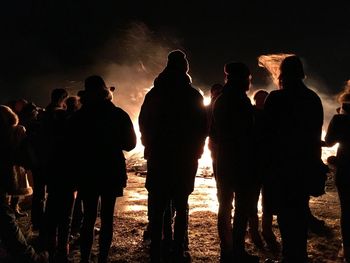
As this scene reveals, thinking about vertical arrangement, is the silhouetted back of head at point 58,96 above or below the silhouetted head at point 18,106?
below

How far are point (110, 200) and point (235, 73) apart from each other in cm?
212

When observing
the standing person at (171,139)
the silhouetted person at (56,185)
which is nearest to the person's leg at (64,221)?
the silhouetted person at (56,185)

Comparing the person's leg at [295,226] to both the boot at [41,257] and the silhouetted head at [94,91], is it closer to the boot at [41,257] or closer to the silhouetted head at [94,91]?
the silhouetted head at [94,91]

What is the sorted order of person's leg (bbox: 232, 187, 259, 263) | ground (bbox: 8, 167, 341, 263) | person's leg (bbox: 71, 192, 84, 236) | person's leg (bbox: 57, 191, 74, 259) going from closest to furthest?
person's leg (bbox: 232, 187, 259, 263)
person's leg (bbox: 57, 191, 74, 259)
ground (bbox: 8, 167, 341, 263)
person's leg (bbox: 71, 192, 84, 236)

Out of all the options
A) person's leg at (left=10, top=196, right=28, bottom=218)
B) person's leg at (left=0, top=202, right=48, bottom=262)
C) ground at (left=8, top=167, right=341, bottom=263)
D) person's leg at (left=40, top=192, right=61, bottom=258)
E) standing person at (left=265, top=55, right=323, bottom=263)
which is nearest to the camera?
standing person at (left=265, top=55, right=323, bottom=263)

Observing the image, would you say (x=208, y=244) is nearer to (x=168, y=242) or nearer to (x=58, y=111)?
(x=168, y=242)

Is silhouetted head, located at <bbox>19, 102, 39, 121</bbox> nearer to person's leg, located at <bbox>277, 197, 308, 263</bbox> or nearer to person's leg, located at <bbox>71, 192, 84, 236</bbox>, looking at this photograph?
person's leg, located at <bbox>71, 192, 84, 236</bbox>

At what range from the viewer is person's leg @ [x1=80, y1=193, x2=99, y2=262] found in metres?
4.73

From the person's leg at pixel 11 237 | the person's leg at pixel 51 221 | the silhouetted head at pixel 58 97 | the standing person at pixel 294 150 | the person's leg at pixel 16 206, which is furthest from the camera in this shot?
the person's leg at pixel 16 206

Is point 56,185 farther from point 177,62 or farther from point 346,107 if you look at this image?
point 346,107

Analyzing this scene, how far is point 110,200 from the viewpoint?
15.5 ft

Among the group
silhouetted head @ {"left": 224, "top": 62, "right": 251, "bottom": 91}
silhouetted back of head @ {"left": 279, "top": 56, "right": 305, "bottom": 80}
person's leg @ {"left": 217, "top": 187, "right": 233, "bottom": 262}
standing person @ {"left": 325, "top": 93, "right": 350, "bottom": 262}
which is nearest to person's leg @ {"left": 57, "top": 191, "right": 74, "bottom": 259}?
person's leg @ {"left": 217, "top": 187, "right": 233, "bottom": 262}

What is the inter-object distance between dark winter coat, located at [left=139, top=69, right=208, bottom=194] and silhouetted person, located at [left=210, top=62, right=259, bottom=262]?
0.29 m

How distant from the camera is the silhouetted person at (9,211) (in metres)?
4.69
